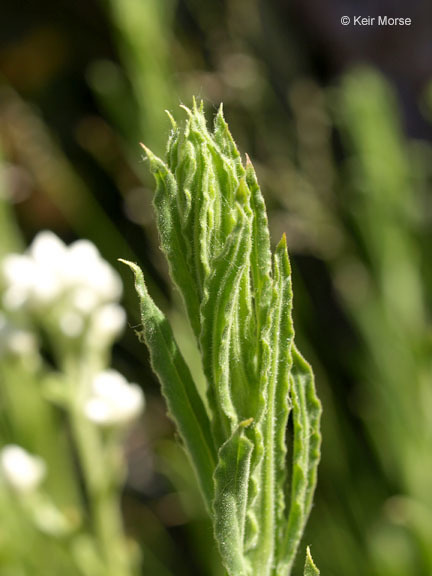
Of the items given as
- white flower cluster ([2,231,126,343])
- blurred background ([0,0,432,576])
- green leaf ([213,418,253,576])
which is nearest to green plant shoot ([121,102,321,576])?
green leaf ([213,418,253,576])

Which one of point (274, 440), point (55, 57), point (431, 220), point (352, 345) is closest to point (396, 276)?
point (431, 220)

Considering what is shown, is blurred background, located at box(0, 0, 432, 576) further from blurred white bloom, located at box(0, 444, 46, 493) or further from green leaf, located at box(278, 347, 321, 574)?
green leaf, located at box(278, 347, 321, 574)

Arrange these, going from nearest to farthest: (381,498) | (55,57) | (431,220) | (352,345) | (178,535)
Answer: (381,498) → (431,220) → (352,345) → (178,535) → (55,57)

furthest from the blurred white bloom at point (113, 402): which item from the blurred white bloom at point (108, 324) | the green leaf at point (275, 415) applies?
the green leaf at point (275, 415)

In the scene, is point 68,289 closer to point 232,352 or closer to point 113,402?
point 113,402

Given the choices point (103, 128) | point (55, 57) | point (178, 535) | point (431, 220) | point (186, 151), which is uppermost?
point (55, 57)

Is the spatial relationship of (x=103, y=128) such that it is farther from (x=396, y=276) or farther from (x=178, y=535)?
(x=178, y=535)
